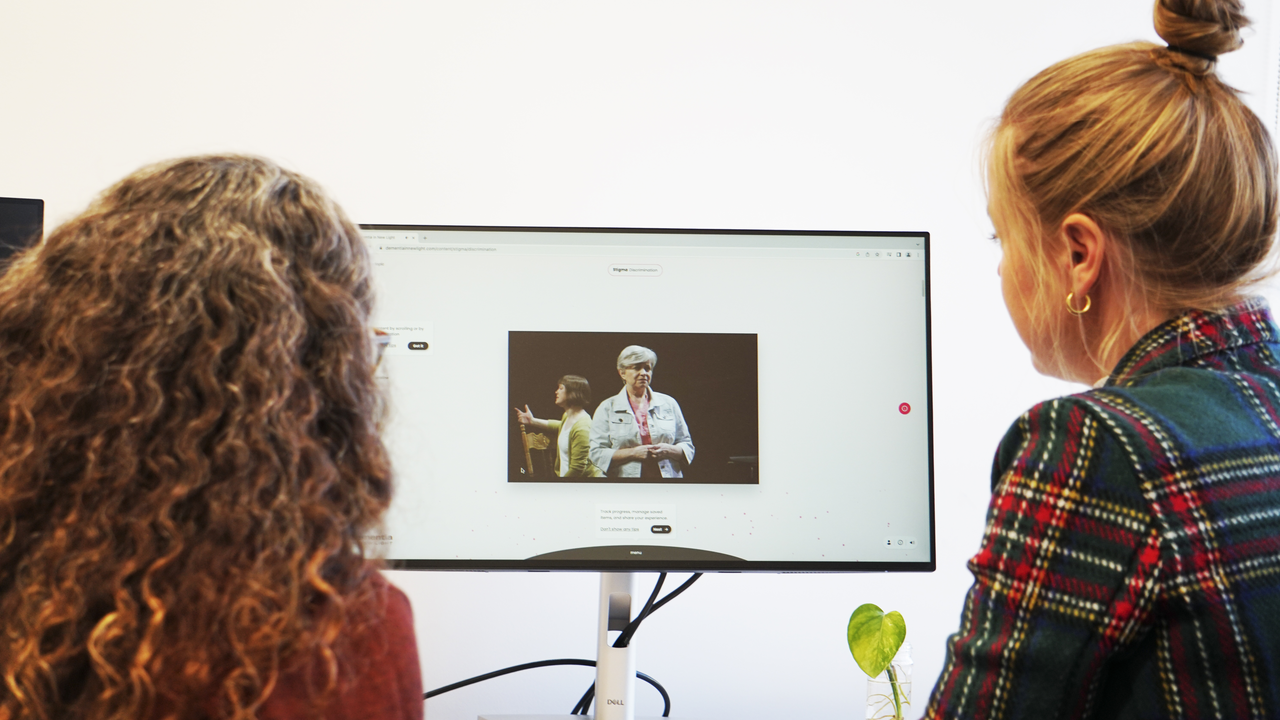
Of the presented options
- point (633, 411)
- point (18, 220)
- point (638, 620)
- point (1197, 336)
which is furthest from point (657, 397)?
point (18, 220)

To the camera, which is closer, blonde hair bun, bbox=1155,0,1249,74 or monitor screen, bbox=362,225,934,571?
blonde hair bun, bbox=1155,0,1249,74

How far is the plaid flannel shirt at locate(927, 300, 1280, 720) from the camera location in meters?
0.47

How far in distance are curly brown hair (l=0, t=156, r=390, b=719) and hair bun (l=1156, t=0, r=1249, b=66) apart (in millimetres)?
519

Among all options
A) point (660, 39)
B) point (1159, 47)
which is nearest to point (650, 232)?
point (660, 39)

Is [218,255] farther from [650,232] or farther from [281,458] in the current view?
[650,232]

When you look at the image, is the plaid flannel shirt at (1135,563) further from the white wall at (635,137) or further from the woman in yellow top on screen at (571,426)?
the white wall at (635,137)

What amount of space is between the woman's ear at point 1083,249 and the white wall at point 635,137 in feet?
1.96

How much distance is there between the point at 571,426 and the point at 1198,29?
0.60m

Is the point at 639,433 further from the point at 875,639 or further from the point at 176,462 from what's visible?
the point at 176,462

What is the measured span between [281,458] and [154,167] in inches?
7.8

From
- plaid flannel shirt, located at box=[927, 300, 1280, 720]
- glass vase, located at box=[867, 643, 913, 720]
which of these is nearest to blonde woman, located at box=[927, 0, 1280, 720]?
plaid flannel shirt, located at box=[927, 300, 1280, 720]

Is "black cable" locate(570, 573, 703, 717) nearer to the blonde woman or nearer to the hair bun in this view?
the blonde woman

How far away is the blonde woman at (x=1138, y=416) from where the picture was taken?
1.54 ft

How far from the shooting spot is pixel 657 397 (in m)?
0.94
